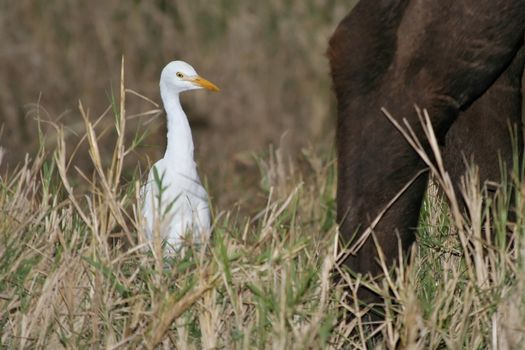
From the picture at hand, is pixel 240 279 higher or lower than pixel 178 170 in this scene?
lower

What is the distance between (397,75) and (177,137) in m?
1.68

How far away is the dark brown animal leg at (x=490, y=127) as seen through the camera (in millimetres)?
4594

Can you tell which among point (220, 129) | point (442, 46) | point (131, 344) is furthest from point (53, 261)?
point (220, 129)

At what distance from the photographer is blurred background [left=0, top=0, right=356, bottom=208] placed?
33.3 feet

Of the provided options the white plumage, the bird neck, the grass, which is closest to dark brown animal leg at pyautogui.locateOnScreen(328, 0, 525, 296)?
the grass

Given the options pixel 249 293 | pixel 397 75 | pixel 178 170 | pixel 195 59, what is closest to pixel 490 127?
pixel 397 75

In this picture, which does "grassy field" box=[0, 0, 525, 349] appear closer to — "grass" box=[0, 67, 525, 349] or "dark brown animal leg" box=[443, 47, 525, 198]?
"grass" box=[0, 67, 525, 349]

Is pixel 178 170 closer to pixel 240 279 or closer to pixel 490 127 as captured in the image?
pixel 240 279

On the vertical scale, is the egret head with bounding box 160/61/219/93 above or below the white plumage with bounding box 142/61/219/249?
above

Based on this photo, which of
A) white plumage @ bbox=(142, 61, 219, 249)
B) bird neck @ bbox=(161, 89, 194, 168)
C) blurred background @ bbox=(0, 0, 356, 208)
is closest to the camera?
white plumage @ bbox=(142, 61, 219, 249)

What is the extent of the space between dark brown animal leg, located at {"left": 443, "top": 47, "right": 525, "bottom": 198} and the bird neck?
130 centimetres

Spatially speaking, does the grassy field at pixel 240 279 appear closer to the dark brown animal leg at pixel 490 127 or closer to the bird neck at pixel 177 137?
the dark brown animal leg at pixel 490 127

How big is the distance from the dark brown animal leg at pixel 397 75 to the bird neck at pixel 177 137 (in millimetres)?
1482

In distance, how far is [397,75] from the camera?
4055 mm
